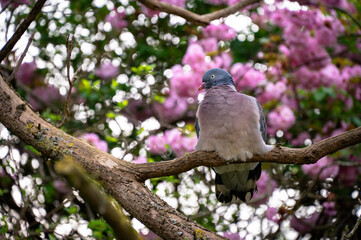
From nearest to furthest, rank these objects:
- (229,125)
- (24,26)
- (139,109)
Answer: (24,26)
(229,125)
(139,109)

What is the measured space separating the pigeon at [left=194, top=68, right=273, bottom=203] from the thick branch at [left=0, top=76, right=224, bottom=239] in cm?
37

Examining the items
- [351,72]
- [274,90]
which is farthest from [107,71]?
[351,72]

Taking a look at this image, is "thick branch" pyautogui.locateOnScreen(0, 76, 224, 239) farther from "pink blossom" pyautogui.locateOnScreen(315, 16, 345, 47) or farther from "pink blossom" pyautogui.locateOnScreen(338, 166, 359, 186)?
"pink blossom" pyautogui.locateOnScreen(315, 16, 345, 47)

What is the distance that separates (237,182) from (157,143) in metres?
0.82

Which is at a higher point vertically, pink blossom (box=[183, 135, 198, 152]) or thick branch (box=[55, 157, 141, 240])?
thick branch (box=[55, 157, 141, 240])

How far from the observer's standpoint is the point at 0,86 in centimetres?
217

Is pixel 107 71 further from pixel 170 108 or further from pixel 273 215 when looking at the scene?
A: pixel 273 215

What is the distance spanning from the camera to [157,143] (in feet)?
10.7

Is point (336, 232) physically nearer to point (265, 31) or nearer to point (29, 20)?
point (265, 31)

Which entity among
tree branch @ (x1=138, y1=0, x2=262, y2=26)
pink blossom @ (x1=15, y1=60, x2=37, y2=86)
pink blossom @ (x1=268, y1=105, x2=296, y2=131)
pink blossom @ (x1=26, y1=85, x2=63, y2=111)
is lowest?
pink blossom @ (x1=268, y1=105, x2=296, y2=131)

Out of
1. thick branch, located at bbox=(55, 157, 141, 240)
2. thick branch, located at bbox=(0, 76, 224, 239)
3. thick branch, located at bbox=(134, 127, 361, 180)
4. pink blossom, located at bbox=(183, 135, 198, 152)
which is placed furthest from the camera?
pink blossom, located at bbox=(183, 135, 198, 152)

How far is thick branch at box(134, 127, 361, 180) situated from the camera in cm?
184

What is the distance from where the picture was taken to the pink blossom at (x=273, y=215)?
3424 mm

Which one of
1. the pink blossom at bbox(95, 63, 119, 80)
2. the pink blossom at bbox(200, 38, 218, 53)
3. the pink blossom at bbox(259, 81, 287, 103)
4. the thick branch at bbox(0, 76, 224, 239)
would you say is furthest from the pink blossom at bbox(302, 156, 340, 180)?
the pink blossom at bbox(95, 63, 119, 80)
